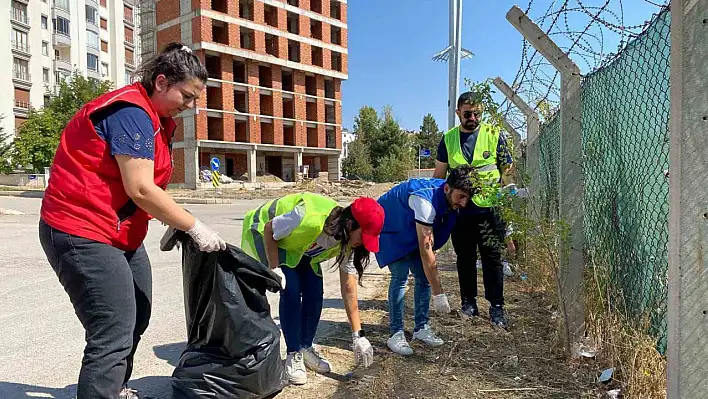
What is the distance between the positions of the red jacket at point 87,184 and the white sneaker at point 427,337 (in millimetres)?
2226

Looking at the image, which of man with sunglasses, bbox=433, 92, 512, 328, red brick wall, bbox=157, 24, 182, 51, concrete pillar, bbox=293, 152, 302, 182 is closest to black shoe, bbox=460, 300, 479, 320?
man with sunglasses, bbox=433, 92, 512, 328

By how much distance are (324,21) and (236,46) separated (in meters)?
8.87

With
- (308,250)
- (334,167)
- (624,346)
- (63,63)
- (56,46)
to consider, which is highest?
(56,46)

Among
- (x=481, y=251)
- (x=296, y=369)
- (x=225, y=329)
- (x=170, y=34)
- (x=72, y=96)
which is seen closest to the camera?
(x=225, y=329)

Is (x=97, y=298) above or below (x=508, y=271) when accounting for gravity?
above

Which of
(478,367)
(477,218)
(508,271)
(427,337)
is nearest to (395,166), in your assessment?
(508,271)

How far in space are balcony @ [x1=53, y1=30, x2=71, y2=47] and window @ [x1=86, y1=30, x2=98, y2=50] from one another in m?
2.65

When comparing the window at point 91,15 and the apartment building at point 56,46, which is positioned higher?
the window at point 91,15

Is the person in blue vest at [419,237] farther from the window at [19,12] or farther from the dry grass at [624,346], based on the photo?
the window at [19,12]

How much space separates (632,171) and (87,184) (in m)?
2.72

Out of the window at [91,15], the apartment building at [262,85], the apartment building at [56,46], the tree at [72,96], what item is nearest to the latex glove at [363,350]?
the apartment building at [262,85]

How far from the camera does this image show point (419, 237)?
3.53 metres

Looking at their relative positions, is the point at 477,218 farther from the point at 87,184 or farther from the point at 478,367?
the point at 87,184

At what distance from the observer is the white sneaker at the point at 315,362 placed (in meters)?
3.35
